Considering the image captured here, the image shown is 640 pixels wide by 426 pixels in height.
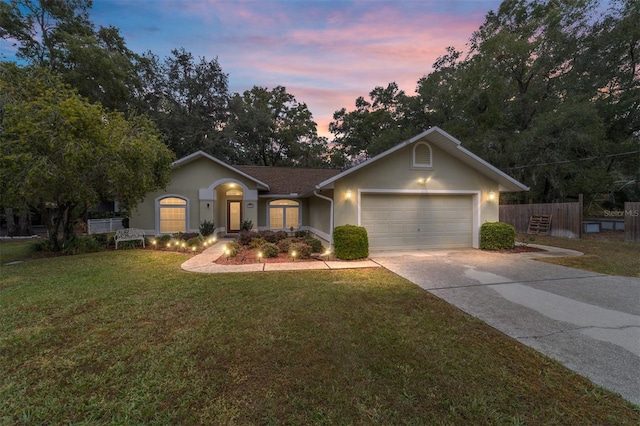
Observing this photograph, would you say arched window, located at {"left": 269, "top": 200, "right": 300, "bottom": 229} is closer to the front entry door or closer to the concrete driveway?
the front entry door

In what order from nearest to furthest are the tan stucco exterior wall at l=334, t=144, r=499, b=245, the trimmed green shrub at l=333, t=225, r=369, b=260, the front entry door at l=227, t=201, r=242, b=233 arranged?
the trimmed green shrub at l=333, t=225, r=369, b=260 → the tan stucco exterior wall at l=334, t=144, r=499, b=245 → the front entry door at l=227, t=201, r=242, b=233

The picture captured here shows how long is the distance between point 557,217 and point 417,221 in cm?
948

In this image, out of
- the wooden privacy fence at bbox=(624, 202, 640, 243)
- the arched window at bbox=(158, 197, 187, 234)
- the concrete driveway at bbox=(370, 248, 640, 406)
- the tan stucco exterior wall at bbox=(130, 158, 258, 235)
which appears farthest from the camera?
the arched window at bbox=(158, 197, 187, 234)

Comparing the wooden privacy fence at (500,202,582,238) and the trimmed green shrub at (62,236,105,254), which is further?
the wooden privacy fence at (500,202,582,238)

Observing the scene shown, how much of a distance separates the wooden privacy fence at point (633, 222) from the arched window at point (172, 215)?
69.4ft

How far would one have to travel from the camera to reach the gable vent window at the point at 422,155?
32.7 ft

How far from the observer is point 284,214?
16031mm

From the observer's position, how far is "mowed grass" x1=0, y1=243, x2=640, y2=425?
87.9 inches

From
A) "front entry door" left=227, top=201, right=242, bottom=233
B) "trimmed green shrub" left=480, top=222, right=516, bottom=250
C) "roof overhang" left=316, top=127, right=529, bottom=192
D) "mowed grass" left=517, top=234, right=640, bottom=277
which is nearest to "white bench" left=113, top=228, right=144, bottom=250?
"front entry door" left=227, top=201, right=242, bottom=233

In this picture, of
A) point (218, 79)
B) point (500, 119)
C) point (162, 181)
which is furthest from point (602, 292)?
point (218, 79)

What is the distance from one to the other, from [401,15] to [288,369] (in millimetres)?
10613

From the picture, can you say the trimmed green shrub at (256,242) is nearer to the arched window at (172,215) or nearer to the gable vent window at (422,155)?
the arched window at (172,215)

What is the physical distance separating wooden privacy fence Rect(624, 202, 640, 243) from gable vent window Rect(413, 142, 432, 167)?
9991 millimetres

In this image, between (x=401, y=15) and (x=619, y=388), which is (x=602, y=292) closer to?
(x=619, y=388)
